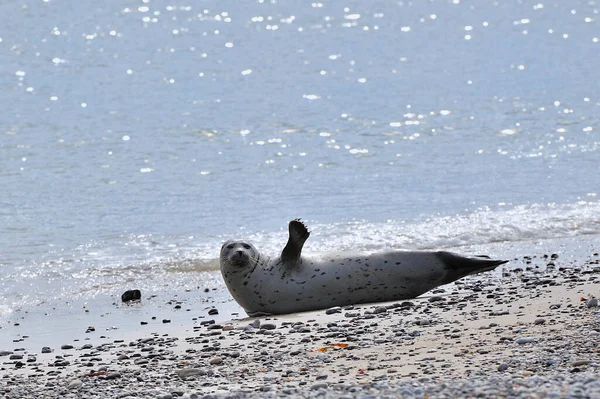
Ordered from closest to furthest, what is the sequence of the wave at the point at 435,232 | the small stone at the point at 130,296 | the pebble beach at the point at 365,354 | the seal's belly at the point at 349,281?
the pebble beach at the point at 365,354 → the seal's belly at the point at 349,281 → the small stone at the point at 130,296 → the wave at the point at 435,232

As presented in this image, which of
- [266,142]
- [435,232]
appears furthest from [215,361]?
[266,142]

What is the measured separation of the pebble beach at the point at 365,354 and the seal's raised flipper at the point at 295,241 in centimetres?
50

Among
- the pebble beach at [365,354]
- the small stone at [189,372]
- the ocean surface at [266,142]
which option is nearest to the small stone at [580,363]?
the pebble beach at [365,354]

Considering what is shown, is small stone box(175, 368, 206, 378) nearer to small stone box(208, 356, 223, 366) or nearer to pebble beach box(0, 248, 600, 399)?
pebble beach box(0, 248, 600, 399)

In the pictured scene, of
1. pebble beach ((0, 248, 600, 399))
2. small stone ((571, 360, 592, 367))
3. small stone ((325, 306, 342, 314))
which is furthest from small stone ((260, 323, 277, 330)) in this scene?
small stone ((571, 360, 592, 367))

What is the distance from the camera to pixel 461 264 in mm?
7785

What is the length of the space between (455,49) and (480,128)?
9739mm

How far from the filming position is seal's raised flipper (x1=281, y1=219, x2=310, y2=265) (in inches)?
299

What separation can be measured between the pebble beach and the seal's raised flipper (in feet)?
1.63

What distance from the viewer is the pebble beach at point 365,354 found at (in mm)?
4707

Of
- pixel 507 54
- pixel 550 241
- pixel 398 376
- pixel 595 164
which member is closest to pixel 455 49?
pixel 507 54

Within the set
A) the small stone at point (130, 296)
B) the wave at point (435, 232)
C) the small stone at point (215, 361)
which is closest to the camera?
the small stone at point (215, 361)

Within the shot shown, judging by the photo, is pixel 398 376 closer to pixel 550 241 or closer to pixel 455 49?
pixel 550 241

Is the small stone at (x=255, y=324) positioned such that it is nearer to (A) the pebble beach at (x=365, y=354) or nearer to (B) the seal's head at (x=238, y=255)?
(A) the pebble beach at (x=365, y=354)
